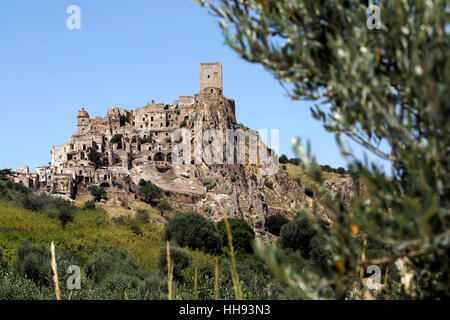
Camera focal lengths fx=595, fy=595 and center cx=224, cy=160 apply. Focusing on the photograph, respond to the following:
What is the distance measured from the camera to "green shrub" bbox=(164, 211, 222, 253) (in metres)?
53.0

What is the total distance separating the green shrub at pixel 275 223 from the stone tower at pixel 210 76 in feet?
98.6

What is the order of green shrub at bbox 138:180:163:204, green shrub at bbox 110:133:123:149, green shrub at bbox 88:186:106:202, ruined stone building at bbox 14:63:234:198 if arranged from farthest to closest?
green shrub at bbox 110:133:123:149 → ruined stone building at bbox 14:63:234:198 → green shrub at bbox 138:180:163:204 → green shrub at bbox 88:186:106:202

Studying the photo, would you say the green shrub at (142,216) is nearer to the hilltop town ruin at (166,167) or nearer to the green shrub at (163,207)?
the green shrub at (163,207)

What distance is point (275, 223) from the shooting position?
281 ft

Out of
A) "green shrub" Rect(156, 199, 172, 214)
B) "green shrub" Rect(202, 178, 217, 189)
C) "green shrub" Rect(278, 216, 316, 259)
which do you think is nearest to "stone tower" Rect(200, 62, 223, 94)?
"green shrub" Rect(202, 178, 217, 189)

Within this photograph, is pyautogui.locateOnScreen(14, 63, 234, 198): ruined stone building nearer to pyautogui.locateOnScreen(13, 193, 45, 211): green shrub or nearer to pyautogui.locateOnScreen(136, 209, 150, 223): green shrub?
pyautogui.locateOnScreen(136, 209, 150, 223): green shrub

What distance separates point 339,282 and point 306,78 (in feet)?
8.43

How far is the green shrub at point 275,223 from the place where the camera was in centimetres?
8506

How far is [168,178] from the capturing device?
287 feet

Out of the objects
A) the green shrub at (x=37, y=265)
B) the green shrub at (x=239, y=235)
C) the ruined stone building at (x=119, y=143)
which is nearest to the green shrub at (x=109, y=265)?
the green shrub at (x=37, y=265)

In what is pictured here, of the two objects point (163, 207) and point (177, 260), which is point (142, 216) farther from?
point (177, 260)

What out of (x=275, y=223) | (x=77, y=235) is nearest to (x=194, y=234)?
(x=77, y=235)

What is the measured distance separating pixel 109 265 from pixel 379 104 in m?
32.8

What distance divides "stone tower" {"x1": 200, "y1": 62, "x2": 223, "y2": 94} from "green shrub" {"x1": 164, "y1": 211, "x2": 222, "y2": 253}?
53476 millimetres
